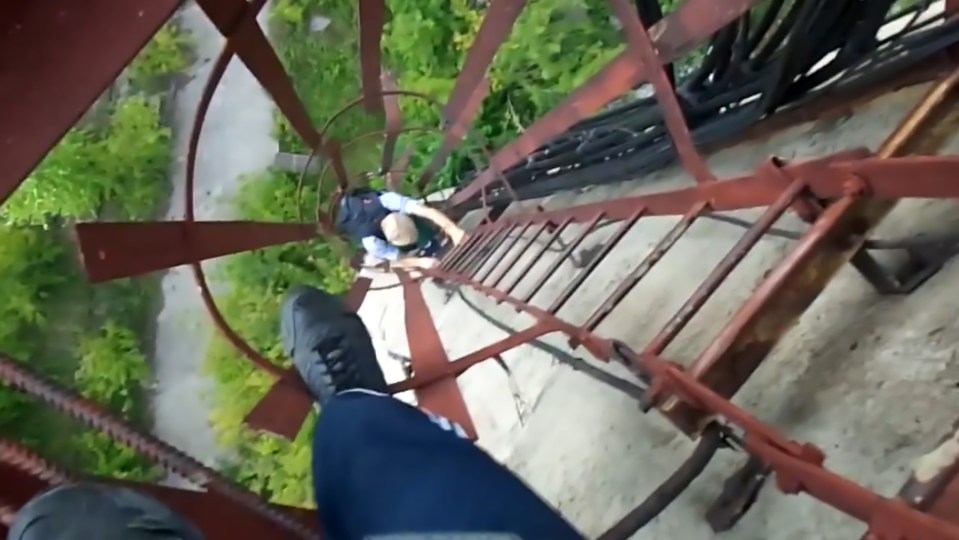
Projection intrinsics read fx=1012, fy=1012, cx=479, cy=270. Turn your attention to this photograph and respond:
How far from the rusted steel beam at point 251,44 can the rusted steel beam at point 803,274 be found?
1.00m

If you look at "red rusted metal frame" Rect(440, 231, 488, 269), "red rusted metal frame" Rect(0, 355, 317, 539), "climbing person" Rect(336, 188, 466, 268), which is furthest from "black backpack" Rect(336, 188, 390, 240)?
"red rusted metal frame" Rect(0, 355, 317, 539)

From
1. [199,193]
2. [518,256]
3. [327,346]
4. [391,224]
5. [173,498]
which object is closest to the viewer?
[173,498]

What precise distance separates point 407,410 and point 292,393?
2.00ft

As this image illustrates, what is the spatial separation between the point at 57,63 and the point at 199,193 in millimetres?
5368

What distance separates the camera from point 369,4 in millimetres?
2275

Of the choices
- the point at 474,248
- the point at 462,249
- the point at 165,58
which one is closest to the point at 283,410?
the point at 474,248

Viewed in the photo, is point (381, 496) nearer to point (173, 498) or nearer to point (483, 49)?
point (173, 498)

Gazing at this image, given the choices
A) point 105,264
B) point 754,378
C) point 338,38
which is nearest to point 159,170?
point 338,38

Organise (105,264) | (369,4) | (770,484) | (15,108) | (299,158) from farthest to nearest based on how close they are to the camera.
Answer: (299,158)
(369,4)
(105,264)
(770,484)
(15,108)

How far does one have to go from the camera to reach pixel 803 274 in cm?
135

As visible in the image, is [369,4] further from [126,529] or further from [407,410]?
[126,529]

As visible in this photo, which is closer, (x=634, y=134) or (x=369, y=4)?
(x=369, y=4)

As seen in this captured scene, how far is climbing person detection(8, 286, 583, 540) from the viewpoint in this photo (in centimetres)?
102

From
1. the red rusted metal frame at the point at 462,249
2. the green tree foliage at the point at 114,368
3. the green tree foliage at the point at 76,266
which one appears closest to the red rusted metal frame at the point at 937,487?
the red rusted metal frame at the point at 462,249
